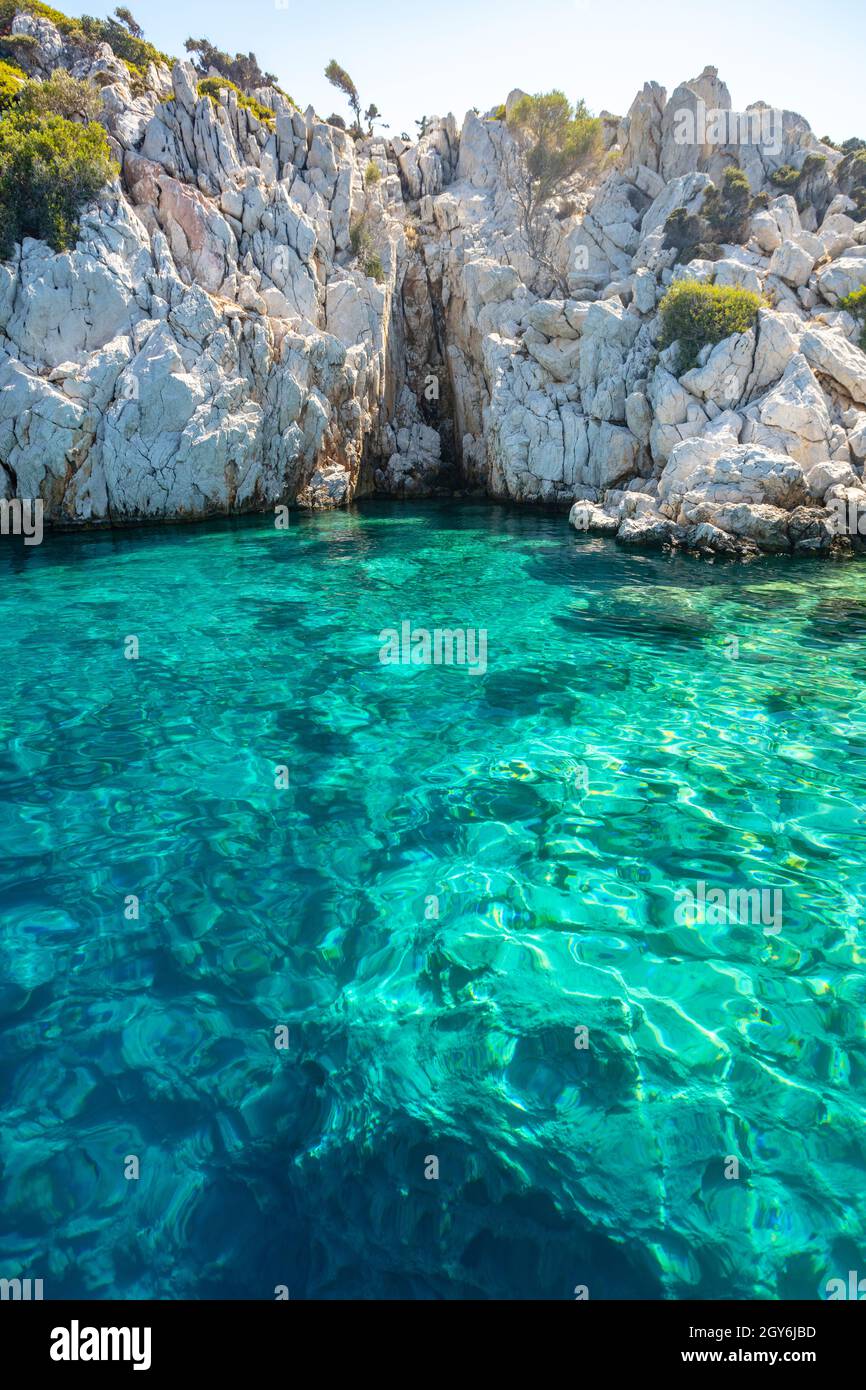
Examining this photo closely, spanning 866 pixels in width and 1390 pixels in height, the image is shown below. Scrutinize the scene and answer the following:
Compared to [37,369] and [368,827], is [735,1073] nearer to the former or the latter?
[368,827]

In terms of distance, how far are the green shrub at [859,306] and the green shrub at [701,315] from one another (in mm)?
3765

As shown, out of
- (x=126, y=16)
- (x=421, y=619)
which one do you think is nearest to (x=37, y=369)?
(x=421, y=619)

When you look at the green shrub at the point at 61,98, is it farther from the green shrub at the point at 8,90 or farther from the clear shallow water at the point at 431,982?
the clear shallow water at the point at 431,982

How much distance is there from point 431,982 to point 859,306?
1416 inches

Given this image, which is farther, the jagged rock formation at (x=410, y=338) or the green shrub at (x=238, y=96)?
the green shrub at (x=238, y=96)

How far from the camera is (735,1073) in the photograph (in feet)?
17.1

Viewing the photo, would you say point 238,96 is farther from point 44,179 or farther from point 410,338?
point 44,179

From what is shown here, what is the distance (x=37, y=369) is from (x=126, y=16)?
3734 centimetres

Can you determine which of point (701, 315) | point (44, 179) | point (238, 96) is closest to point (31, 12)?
point (238, 96)

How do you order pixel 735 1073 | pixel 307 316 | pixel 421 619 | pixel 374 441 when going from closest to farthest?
pixel 735 1073 < pixel 421 619 < pixel 307 316 < pixel 374 441

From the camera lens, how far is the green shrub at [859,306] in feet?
95.2
